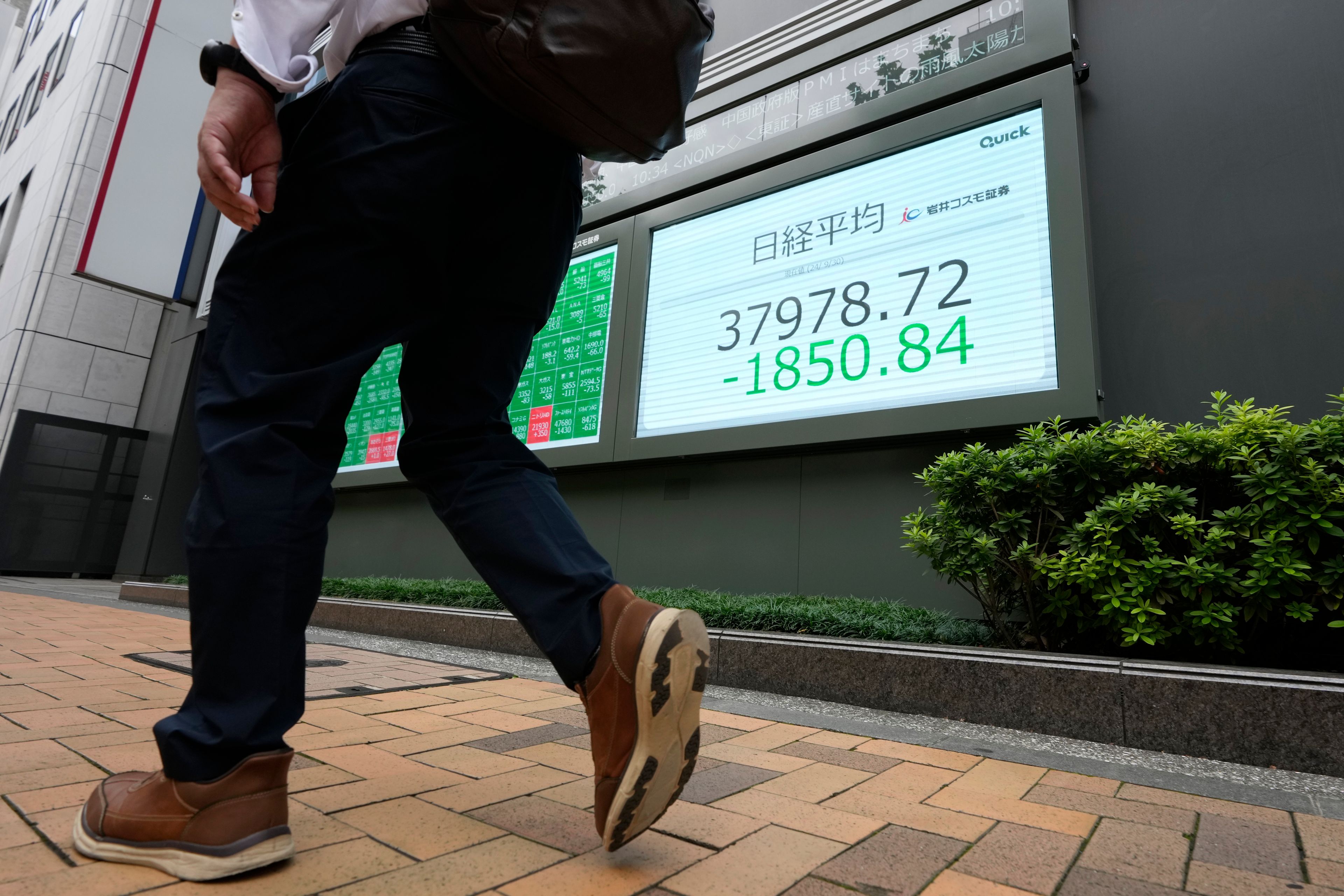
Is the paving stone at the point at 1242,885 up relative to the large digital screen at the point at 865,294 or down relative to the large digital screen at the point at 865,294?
down


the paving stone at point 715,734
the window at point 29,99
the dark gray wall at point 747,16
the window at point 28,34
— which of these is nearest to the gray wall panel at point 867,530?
the paving stone at point 715,734

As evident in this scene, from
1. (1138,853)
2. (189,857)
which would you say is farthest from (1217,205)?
(189,857)

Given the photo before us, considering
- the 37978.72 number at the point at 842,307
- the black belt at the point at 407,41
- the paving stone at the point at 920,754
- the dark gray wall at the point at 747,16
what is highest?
the dark gray wall at the point at 747,16

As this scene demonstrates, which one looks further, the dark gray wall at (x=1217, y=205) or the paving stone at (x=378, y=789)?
the dark gray wall at (x=1217, y=205)

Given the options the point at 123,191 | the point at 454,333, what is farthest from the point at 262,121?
the point at 123,191

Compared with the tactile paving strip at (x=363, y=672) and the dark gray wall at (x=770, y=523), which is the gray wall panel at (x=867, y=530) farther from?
the tactile paving strip at (x=363, y=672)

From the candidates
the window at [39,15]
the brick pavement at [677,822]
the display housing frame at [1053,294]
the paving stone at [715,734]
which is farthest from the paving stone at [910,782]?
the window at [39,15]

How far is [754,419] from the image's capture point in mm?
4234

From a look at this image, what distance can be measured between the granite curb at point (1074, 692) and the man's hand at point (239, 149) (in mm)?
2146

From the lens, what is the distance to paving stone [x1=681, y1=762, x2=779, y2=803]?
4.58 ft

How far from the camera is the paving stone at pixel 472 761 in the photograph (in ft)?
4.92

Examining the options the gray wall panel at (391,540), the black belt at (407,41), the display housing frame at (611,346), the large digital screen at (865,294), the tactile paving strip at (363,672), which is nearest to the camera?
the black belt at (407,41)

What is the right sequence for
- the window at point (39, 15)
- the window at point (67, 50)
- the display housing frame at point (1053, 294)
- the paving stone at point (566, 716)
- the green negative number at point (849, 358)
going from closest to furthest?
the paving stone at point (566, 716)
the display housing frame at point (1053, 294)
the green negative number at point (849, 358)
the window at point (67, 50)
the window at point (39, 15)

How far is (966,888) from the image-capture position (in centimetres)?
102
